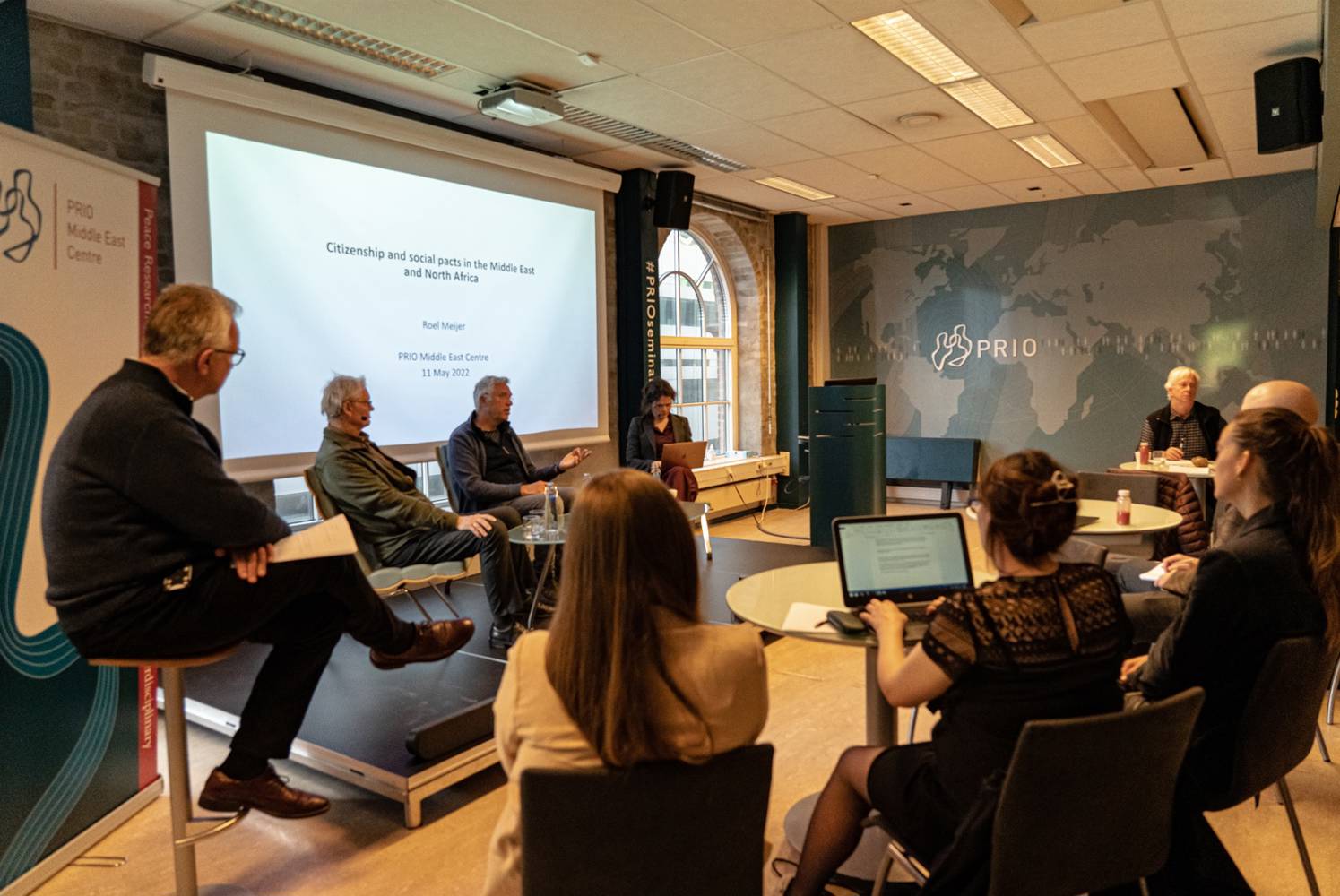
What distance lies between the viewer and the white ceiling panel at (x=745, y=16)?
3.93m

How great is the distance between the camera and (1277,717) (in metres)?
1.87

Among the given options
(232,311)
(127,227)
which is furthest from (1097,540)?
(127,227)

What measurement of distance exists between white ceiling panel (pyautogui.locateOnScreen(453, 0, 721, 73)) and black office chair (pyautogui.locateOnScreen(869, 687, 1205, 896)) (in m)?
3.45

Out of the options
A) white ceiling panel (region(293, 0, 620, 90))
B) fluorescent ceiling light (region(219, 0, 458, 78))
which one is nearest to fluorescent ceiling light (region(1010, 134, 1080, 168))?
white ceiling panel (region(293, 0, 620, 90))

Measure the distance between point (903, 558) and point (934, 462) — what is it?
7097 mm

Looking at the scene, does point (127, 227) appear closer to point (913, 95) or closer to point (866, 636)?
point (866, 636)

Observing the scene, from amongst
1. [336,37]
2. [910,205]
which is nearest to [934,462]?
[910,205]

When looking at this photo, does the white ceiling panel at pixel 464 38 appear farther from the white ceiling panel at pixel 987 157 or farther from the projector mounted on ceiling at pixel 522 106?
the white ceiling panel at pixel 987 157

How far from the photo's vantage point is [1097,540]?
427 centimetres

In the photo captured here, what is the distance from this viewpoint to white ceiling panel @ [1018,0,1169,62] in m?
4.09

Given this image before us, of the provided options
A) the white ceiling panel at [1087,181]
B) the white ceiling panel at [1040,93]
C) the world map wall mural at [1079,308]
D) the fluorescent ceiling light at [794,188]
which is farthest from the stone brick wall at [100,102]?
the world map wall mural at [1079,308]

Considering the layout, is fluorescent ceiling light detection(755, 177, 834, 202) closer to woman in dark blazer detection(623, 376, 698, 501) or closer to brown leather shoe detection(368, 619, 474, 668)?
woman in dark blazer detection(623, 376, 698, 501)

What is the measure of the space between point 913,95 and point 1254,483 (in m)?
3.70

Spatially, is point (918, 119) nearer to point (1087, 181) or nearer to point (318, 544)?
point (1087, 181)
